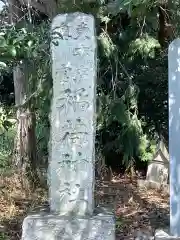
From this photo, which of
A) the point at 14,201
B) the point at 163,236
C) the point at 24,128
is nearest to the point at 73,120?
the point at 163,236

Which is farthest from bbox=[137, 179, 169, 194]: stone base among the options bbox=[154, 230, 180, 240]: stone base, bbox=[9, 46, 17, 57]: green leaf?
bbox=[9, 46, 17, 57]: green leaf

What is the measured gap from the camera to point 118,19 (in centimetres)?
675

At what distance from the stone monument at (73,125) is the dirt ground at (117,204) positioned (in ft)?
4.82

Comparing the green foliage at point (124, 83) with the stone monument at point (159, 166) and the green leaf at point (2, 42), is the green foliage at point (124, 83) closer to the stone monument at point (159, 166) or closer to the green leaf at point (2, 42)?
the stone monument at point (159, 166)

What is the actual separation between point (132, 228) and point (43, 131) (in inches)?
110

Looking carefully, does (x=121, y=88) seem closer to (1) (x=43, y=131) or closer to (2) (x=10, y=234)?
(1) (x=43, y=131)

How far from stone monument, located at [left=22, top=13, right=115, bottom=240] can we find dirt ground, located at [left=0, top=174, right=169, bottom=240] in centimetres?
147

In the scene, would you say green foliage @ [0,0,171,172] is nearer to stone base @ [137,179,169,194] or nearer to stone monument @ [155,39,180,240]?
stone base @ [137,179,169,194]

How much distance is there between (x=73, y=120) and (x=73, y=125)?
0.12 feet

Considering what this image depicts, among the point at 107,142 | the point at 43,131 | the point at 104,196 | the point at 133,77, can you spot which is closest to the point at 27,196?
the point at 104,196

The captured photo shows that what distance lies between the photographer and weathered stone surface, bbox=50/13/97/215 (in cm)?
345

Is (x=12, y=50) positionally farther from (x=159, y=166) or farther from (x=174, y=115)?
(x=159, y=166)

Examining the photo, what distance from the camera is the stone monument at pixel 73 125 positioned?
3.44 meters

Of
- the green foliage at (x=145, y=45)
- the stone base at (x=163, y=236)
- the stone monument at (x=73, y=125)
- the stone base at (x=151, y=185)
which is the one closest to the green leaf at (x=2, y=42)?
the stone monument at (x=73, y=125)
